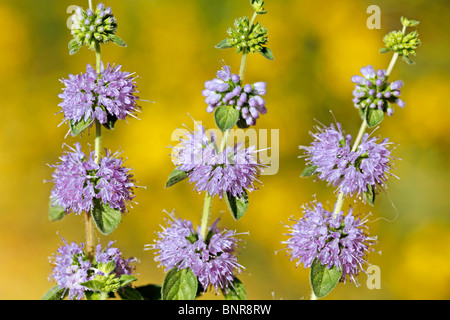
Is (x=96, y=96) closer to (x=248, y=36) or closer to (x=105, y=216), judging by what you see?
(x=105, y=216)

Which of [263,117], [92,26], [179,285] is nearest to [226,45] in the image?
[92,26]

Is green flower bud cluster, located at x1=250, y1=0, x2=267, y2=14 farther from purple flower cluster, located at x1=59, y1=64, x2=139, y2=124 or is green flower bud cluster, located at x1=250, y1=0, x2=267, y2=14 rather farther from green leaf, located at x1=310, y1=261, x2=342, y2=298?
green leaf, located at x1=310, y1=261, x2=342, y2=298

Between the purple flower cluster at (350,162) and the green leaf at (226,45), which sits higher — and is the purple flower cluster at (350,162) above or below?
below

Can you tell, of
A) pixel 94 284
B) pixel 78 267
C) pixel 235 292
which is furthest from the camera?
pixel 235 292

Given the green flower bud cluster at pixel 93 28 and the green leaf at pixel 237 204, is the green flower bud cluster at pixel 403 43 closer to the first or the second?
the green leaf at pixel 237 204

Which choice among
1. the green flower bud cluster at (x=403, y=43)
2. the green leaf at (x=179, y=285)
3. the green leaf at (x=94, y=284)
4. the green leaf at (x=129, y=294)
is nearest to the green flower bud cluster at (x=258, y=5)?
the green flower bud cluster at (x=403, y=43)
